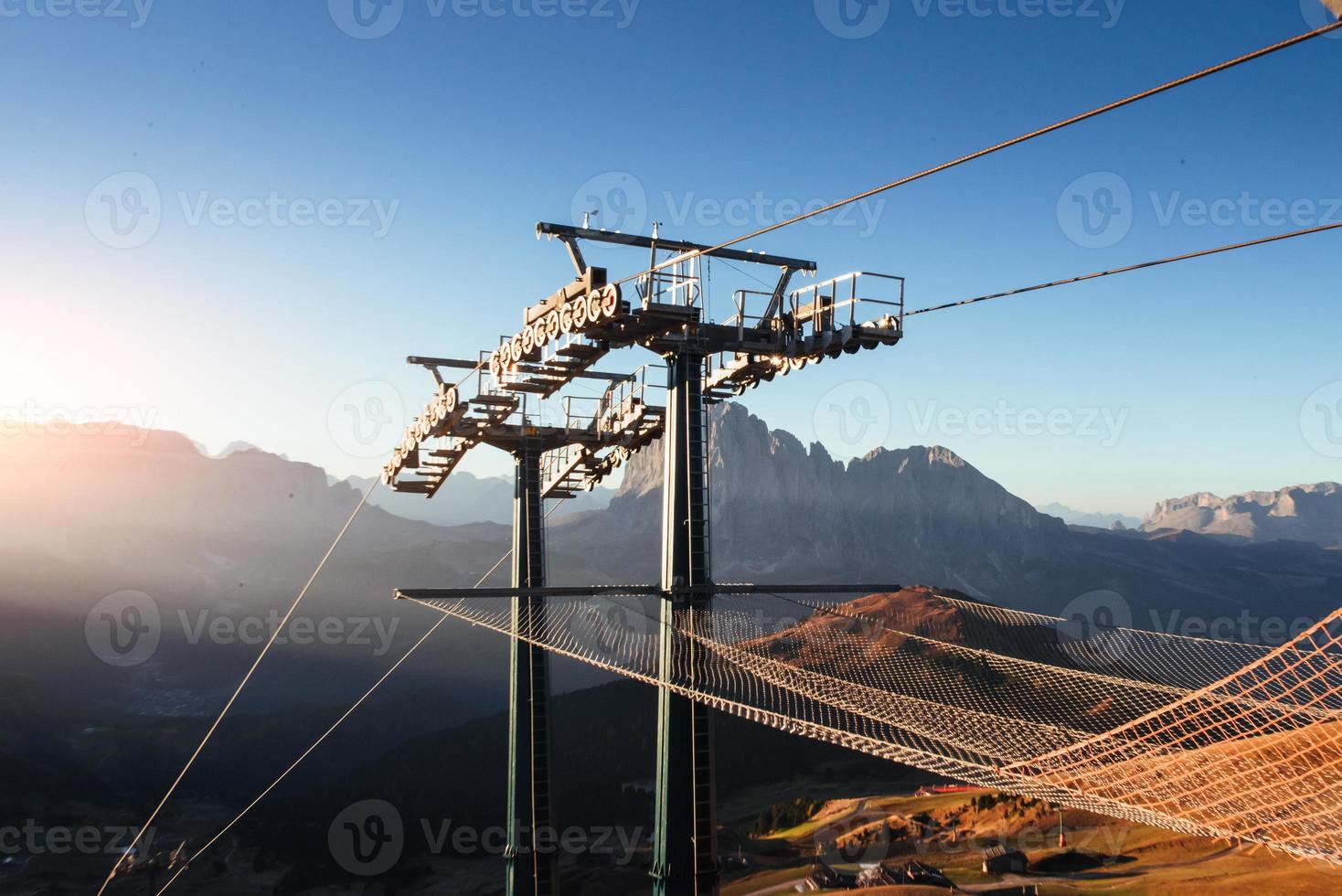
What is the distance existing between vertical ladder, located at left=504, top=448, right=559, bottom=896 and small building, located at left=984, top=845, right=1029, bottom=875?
59.2 feet

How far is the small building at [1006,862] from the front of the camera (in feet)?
107

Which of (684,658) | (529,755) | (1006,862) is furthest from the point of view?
(1006,862)

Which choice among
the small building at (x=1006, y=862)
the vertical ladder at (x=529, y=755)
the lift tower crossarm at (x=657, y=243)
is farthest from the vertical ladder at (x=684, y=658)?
the small building at (x=1006, y=862)

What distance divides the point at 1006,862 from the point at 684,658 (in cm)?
2466

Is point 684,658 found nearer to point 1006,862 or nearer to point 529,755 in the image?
point 529,755

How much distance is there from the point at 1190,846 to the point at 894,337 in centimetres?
2409

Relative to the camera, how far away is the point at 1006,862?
3294 centimetres

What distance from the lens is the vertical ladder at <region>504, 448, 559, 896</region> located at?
20828mm

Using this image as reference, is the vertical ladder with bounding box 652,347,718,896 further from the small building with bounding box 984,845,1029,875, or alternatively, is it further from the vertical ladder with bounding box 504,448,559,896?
the small building with bounding box 984,845,1029,875

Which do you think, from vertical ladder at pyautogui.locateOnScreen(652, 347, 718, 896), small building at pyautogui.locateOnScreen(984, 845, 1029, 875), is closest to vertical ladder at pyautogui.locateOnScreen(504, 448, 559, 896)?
vertical ladder at pyautogui.locateOnScreen(652, 347, 718, 896)

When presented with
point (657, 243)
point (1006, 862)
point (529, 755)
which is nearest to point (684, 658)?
point (657, 243)

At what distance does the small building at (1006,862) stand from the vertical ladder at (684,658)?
23.1m

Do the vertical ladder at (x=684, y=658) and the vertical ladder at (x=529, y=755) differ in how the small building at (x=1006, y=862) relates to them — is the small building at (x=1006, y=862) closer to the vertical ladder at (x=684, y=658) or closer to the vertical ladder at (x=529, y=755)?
the vertical ladder at (x=529, y=755)

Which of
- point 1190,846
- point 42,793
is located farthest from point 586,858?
point 42,793
